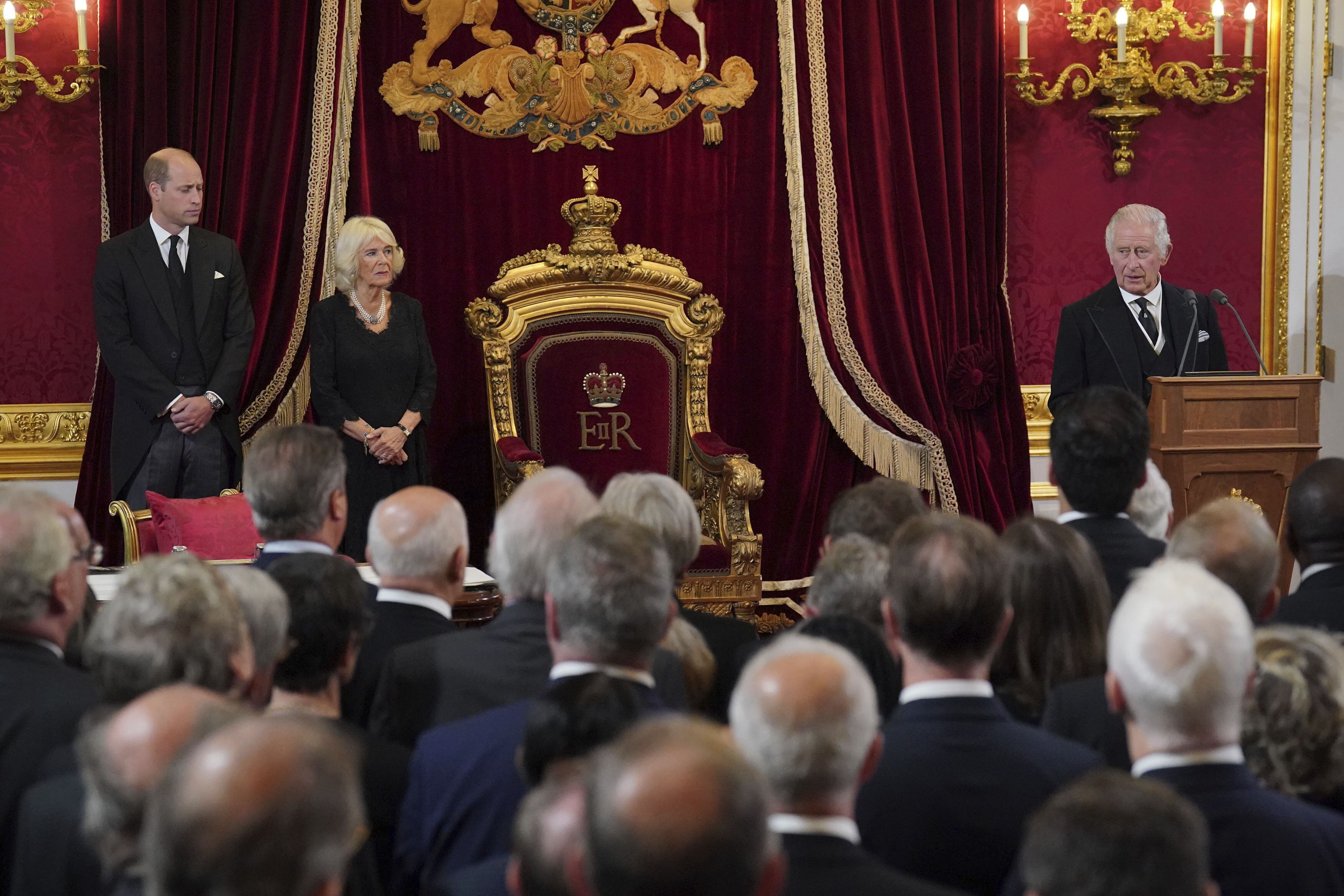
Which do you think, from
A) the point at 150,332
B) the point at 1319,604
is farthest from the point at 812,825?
the point at 150,332

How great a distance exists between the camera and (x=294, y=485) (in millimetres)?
2994

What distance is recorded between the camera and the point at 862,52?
5914 millimetres

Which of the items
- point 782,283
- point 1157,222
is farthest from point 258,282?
point 1157,222

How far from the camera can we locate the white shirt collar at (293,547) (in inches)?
117

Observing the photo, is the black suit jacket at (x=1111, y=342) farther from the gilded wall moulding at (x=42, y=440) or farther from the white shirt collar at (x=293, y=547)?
the gilded wall moulding at (x=42, y=440)

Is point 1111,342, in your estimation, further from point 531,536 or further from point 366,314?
point 531,536

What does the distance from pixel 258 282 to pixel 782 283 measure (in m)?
1.98

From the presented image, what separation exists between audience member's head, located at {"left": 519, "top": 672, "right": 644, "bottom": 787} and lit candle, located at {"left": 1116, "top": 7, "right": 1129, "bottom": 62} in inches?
188

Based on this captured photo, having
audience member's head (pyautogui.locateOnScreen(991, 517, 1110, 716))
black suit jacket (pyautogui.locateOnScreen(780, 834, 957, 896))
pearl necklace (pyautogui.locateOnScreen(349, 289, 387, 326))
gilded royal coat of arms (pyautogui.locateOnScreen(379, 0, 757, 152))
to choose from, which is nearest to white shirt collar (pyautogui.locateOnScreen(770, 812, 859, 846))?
black suit jacket (pyautogui.locateOnScreen(780, 834, 957, 896))

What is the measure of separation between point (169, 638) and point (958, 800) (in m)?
1.00

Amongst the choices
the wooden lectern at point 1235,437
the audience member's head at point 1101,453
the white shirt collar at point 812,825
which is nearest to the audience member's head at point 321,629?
the white shirt collar at point 812,825

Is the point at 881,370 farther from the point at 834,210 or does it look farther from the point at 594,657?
the point at 594,657

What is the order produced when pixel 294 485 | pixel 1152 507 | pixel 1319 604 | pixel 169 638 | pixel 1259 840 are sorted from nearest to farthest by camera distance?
pixel 1259 840, pixel 169 638, pixel 1319 604, pixel 294 485, pixel 1152 507

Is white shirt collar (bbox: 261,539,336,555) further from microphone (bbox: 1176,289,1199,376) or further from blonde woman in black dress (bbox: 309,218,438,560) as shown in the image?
microphone (bbox: 1176,289,1199,376)
